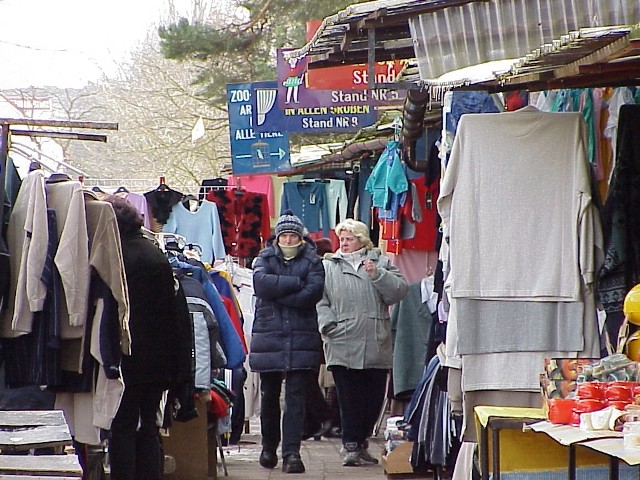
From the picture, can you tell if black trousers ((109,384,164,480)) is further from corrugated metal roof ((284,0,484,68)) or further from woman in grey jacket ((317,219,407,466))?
woman in grey jacket ((317,219,407,466))

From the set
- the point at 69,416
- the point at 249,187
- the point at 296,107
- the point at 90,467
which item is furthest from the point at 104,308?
the point at 249,187

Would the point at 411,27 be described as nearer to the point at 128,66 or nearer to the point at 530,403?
the point at 530,403

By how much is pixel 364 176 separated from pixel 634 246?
856cm

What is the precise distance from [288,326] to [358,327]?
82 cm

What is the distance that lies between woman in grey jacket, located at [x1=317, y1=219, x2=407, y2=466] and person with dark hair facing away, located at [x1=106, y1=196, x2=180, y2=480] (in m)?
2.94

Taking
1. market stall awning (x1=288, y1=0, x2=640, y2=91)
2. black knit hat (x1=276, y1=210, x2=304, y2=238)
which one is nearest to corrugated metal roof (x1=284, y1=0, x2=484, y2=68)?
market stall awning (x1=288, y1=0, x2=640, y2=91)

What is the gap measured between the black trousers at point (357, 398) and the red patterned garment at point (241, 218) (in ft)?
14.2

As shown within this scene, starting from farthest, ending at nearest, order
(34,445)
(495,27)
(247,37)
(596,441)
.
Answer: (247,37) < (495,27) < (34,445) < (596,441)

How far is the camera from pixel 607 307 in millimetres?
6496

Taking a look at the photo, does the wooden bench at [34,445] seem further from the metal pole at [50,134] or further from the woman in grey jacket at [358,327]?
the woman in grey jacket at [358,327]

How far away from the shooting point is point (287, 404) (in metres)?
10.8

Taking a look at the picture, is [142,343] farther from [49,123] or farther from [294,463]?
[294,463]

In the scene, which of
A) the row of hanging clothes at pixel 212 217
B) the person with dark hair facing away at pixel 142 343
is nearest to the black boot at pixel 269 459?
the person with dark hair facing away at pixel 142 343

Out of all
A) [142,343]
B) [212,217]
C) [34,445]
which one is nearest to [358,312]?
[142,343]
